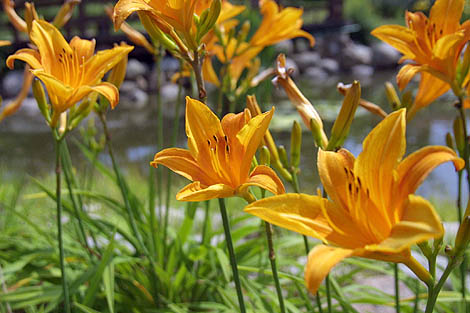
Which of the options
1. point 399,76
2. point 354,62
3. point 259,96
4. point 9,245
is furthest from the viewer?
point 354,62

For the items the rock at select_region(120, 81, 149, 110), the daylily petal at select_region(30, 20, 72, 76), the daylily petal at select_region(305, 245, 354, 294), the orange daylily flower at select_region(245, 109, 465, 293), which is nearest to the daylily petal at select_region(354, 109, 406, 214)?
the orange daylily flower at select_region(245, 109, 465, 293)

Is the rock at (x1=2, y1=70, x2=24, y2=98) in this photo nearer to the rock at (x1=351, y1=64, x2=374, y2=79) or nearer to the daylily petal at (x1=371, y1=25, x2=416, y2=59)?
the rock at (x1=351, y1=64, x2=374, y2=79)

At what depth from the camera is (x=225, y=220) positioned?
2.93 feet

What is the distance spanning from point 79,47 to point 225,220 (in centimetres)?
65

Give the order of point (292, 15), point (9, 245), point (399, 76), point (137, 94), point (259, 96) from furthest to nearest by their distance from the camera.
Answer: point (137, 94)
point (259, 96)
point (9, 245)
point (292, 15)
point (399, 76)

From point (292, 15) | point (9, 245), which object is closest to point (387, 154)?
point (292, 15)

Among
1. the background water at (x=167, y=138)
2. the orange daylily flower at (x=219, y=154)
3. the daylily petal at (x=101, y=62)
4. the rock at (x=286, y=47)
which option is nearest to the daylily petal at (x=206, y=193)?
the orange daylily flower at (x=219, y=154)

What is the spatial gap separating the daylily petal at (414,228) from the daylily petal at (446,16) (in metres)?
0.68

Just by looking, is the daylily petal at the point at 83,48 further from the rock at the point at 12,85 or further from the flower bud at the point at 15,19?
the rock at the point at 12,85

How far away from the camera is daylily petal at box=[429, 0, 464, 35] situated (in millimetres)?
1143

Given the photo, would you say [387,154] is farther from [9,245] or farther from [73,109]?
[9,245]

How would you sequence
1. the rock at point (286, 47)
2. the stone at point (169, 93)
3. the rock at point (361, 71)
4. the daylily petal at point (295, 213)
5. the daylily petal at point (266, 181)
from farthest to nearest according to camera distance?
the rock at point (361, 71) < the rock at point (286, 47) < the stone at point (169, 93) < the daylily petal at point (266, 181) < the daylily petal at point (295, 213)

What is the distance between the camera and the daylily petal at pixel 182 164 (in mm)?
872

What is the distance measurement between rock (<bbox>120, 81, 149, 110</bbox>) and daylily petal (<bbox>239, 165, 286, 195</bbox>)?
352 inches
